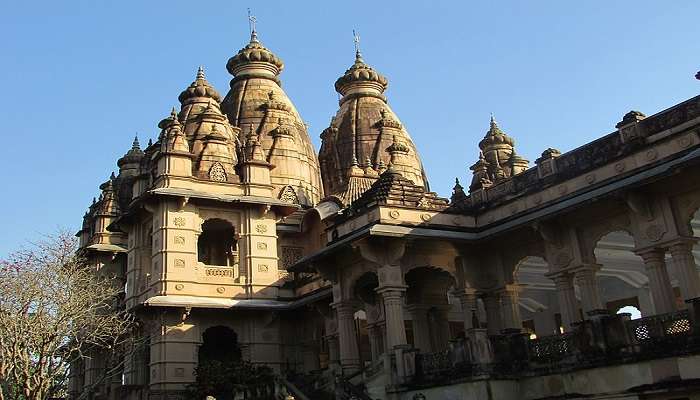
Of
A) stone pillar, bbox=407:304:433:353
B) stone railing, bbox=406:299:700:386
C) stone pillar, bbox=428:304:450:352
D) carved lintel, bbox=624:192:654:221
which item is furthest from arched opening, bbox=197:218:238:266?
carved lintel, bbox=624:192:654:221

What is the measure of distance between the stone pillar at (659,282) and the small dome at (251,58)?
28749 mm

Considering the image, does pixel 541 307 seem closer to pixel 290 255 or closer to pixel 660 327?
pixel 290 255

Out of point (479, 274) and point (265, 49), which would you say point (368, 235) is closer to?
point (479, 274)

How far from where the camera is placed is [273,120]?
37188 mm

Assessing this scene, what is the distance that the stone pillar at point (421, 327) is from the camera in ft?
70.3

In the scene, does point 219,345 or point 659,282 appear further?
point 219,345

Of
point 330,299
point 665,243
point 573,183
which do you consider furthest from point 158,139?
point 665,243

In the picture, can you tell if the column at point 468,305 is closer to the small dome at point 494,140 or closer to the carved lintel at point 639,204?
the carved lintel at point 639,204

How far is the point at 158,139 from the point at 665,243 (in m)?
23.1

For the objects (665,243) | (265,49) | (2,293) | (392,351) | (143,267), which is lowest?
(392,351)

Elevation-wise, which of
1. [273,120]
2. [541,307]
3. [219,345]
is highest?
[273,120]

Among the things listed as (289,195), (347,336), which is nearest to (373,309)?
(347,336)

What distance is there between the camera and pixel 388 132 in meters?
42.2

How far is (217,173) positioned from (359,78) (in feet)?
58.6
